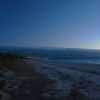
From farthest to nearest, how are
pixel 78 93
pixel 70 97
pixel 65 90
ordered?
pixel 65 90 → pixel 78 93 → pixel 70 97

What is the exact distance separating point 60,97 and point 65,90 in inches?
106

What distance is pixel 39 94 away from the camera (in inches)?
686

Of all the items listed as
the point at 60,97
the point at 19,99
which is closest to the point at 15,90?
the point at 19,99

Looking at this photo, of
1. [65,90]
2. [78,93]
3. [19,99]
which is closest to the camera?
[19,99]

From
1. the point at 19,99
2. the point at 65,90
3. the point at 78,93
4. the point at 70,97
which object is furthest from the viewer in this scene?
the point at 65,90

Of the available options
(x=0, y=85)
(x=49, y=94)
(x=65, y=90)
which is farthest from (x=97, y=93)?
(x=0, y=85)

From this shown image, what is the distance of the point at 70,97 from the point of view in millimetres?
16750

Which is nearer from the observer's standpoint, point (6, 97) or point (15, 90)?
point (6, 97)

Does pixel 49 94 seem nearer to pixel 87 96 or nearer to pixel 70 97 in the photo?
pixel 70 97

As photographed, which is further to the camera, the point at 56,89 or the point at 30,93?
the point at 56,89

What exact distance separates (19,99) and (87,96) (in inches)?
208

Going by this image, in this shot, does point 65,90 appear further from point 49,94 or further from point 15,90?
point 15,90

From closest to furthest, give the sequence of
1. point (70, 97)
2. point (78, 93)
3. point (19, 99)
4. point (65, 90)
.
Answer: point (19, 99)
point (70, 97)
point (78, 93)
point (65, 90)

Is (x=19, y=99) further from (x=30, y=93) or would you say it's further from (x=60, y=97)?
(x=60, y=97)
